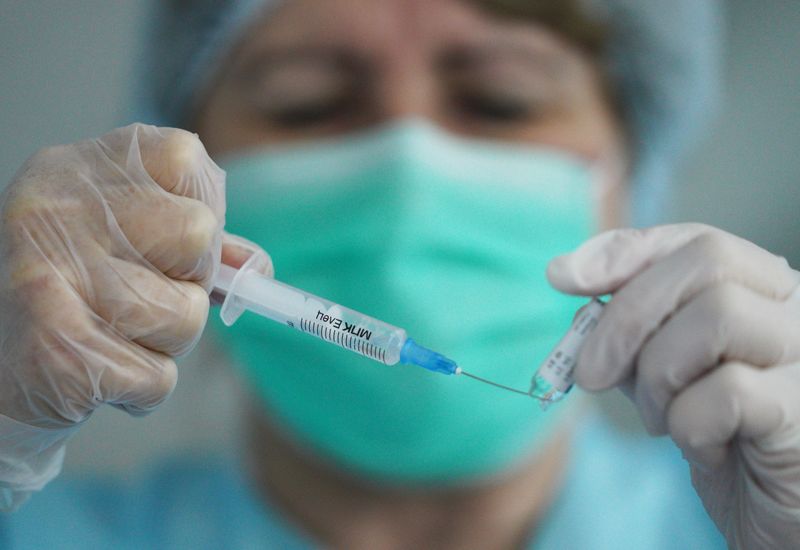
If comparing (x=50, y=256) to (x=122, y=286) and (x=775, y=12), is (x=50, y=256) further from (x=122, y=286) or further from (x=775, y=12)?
(x=775, y=12)

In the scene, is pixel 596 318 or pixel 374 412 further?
pixel 374 412

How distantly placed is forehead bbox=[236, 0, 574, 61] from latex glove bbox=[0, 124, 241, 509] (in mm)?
615

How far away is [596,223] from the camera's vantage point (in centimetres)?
130

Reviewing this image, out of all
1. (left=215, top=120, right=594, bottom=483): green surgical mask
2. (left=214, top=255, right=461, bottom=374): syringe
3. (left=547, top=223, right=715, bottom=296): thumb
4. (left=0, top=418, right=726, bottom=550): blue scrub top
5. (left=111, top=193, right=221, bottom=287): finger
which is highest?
(left=547, top=223, right=715, bottom=296): thumb

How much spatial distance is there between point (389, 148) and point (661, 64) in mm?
558

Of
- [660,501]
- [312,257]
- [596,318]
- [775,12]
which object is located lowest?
[660,501]

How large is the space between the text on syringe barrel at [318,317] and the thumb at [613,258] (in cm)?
20

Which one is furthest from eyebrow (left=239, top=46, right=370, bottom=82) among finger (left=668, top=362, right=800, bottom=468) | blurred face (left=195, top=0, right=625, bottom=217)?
finger (left=668, top=362, right=800, bottom=468)

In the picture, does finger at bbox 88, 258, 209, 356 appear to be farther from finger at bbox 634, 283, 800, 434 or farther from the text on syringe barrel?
finger at bbox 634, 283, 800, 434

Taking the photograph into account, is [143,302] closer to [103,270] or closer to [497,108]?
[103,270]

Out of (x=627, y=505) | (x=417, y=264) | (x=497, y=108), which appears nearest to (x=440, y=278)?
(x=417, y=264)

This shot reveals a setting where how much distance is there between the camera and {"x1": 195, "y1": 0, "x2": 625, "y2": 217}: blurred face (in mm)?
1229

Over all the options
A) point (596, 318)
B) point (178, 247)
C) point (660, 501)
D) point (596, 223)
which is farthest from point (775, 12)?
point (178, 247)

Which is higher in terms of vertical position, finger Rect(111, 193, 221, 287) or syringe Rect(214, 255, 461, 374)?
finger Rect(111, 193, 221, 287)
